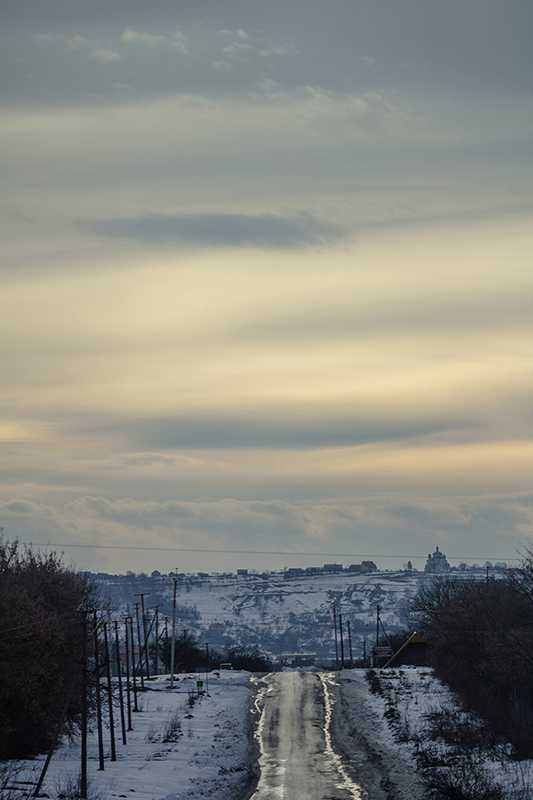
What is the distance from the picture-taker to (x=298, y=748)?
4269 cm

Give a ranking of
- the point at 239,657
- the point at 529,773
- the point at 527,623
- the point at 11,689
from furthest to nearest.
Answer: the point at 239,657
the point at 527,623
the point at 11,689
the point at 529,773

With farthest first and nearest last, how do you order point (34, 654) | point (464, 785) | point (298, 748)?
point (298, 748), point (34, 654), point (464, 785)

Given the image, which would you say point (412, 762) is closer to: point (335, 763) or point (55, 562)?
point (335, 763)

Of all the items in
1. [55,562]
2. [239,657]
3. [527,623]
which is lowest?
[239,657]

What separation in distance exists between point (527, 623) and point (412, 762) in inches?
376

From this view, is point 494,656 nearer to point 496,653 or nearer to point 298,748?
point 496,653

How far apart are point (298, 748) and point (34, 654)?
644 inches

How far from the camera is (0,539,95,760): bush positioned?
1267 inches

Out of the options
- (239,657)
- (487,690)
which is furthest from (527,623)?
(239,657)

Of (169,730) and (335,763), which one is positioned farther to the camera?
(169,730)

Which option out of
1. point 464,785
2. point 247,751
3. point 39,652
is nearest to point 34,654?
point 39,652

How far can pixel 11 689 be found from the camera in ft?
104

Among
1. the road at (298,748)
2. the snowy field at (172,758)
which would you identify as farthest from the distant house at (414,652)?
the snowy field at (172,758)

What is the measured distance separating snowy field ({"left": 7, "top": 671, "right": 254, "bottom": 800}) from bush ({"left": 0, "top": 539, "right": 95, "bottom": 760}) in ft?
5.02
